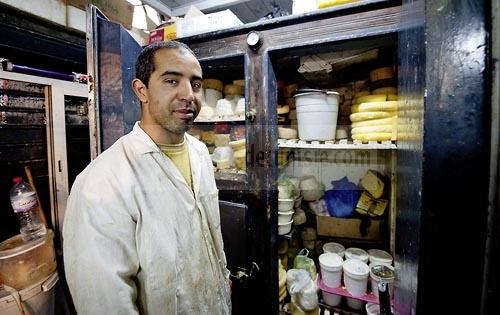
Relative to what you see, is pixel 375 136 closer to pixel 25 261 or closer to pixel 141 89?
pixel 141 89

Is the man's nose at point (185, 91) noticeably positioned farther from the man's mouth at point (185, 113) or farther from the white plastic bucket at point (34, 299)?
the white plastic bucket at point (34, 299)

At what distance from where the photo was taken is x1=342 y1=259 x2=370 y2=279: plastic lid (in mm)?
2111

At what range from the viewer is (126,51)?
1486mm

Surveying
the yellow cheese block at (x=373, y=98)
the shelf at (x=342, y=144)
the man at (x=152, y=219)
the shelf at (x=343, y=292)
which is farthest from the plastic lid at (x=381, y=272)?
the yellow cheese block at (x=373, y=98)

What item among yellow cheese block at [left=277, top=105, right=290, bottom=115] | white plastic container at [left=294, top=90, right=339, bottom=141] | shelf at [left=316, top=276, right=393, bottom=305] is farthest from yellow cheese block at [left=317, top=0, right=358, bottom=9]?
shelf at [left=316, top=276, right=393, bottom=305]

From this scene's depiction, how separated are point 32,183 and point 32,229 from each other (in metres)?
0.47

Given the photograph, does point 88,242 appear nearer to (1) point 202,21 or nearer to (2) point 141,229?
(2) point 141,229

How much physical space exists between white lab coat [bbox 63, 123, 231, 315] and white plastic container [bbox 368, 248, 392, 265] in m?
1.65

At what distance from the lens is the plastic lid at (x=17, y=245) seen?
6.23 ft

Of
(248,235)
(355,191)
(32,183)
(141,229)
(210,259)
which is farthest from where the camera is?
(355,191)

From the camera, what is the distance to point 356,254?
238cm

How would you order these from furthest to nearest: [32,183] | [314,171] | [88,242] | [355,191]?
[314,171]
[355,191]
[32,183]
[88,242]

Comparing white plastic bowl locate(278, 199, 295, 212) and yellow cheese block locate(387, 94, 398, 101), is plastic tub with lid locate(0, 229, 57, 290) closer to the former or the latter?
white plastic bowl locate(278, 199, 295, 212)

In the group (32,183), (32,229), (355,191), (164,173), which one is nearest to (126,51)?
(164,173)
